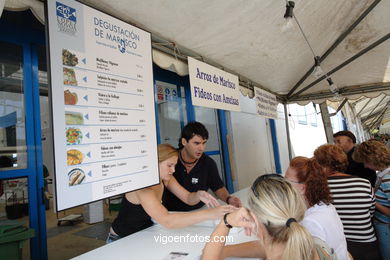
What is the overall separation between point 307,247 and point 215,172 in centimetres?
159

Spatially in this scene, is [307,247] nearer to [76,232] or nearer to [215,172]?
[215,172]

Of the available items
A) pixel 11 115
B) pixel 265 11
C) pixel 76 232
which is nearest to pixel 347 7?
pixel 265 11

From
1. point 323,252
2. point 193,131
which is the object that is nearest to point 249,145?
point 193,131

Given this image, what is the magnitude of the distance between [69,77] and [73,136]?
0.28 m

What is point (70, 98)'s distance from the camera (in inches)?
45.1

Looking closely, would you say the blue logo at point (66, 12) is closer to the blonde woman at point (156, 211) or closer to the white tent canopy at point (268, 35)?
the white tent canopy at point (268, 35)

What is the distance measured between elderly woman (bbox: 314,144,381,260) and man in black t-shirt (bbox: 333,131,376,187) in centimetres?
105

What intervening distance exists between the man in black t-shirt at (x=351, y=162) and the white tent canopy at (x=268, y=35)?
1029 mm

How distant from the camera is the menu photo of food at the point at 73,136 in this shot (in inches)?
44.0

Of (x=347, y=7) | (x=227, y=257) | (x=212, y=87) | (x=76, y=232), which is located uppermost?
(x=347, y=7)

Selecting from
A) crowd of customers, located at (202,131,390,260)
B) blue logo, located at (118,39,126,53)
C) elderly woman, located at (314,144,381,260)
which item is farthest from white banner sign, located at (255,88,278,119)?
blue logo, located at (118,39,126,53)

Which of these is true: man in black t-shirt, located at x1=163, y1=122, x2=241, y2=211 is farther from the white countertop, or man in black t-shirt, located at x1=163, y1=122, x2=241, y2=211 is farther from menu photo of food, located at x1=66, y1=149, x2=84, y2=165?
menu photo of food, located at x1=66, y1=149, x2=84, y2=165

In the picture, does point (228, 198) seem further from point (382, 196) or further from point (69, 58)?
point (69, 58)

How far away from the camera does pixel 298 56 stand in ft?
10.2
